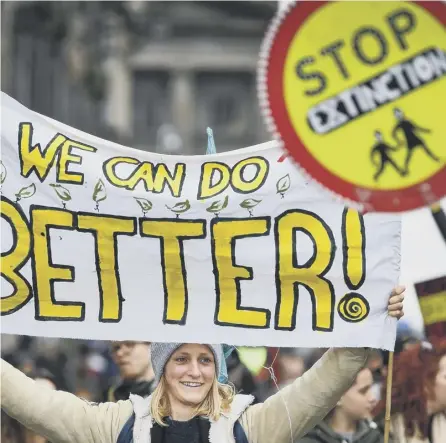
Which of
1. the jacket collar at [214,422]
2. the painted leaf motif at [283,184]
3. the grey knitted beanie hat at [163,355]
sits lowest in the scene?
the jacket collar at [214,422]

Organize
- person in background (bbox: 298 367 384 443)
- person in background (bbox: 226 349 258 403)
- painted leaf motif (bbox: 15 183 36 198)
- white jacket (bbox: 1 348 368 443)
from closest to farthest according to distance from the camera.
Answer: white jacket (bbox: 1 348 368 443) → painted leaf motif (bbox: 15 183 36 198) → person in background (bbox: 298 367 384 443) → person in background (bbox: 226 349 258 403)

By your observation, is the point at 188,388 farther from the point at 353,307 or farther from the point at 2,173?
the point at 2,173

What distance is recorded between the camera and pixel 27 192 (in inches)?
241

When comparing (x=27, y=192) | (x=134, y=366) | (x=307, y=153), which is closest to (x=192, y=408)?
(x=27, y=192)

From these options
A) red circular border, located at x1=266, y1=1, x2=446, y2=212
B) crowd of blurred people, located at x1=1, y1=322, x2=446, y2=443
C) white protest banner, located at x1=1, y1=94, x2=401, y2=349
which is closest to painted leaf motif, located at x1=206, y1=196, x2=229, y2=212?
white protest banner, located at x1=1, y1=94, x2=401, y2=349

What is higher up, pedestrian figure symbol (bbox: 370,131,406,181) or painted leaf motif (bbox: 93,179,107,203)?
painted leaf motif (bbox: 93,179,107,203)

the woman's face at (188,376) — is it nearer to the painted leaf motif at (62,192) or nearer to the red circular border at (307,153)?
the painted leaf motif at (62,192)

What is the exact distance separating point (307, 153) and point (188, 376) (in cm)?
124

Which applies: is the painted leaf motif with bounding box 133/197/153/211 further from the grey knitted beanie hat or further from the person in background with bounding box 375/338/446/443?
the person in background with bounding box 375/338/446/443

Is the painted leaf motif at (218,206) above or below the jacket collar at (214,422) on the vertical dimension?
above

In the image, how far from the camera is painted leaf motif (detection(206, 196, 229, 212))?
603cm

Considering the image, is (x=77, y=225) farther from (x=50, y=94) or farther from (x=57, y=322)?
(x=50, y=94)

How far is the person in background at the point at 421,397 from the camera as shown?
25.8 ft

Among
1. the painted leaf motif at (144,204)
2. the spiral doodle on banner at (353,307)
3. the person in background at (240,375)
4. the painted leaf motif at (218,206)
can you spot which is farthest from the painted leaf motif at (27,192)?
the person in background at (240,375)
